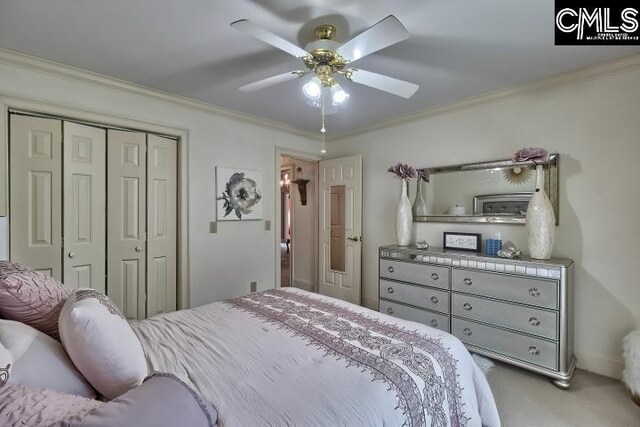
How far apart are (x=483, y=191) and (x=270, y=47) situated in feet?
7.54

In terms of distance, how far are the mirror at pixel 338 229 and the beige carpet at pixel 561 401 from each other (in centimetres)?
216

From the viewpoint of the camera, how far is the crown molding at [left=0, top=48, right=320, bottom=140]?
215 centimetres

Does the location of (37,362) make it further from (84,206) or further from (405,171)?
(405,171)

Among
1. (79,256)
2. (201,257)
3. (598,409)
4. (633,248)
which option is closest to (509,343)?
(598,409)

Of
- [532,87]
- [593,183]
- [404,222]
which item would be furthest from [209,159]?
[593,183]

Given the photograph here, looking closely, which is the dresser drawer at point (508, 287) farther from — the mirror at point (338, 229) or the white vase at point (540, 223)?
the mirror at point (338, 229)

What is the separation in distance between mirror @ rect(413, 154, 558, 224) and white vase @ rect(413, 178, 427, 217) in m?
0.01

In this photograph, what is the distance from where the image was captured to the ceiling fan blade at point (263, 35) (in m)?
1.42

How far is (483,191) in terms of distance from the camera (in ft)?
9.53

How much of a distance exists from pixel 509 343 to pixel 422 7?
2.39m

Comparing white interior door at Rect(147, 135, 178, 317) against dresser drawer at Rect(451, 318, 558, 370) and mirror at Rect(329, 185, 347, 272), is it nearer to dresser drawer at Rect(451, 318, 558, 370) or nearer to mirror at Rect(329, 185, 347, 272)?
mirror at Rect(329, 185, 347, 272)

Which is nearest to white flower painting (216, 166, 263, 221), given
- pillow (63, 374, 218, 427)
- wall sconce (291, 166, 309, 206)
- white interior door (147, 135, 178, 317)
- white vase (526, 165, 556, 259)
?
white interior door (147, 135, 178, 317)

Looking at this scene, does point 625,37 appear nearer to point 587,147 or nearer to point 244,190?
point 587,147

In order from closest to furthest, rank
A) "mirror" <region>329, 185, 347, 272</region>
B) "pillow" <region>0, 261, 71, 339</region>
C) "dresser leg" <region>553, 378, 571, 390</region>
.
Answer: "pillow" <region>0, 261, 71, 339</region>
"dresser leg" <region>553, 378, 571, 390</region>
"mirror" <region>329, 185, 347, 272</region>
